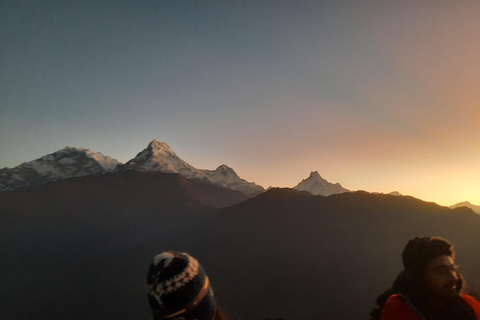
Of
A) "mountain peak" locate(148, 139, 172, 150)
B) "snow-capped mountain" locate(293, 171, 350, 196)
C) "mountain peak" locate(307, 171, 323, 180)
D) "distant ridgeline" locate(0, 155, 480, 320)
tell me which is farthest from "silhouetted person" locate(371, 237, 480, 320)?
"mountain peak" locate(307, 171, 323, 180)

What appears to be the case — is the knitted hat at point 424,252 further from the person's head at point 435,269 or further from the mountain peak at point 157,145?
the mountain peak at point 157,145

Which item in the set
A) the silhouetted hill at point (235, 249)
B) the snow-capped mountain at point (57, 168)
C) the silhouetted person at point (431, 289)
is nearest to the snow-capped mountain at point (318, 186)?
the silhouetted hill at point (235, 249)

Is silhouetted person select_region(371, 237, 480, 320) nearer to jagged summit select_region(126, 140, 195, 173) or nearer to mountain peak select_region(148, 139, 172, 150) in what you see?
jagged summit select_region(126, 140, 195, 173)

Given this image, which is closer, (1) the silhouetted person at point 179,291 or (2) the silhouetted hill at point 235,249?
(1) the silhouetted person at point 179,291

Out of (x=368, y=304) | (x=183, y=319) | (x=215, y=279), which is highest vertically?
(x=183, y=319)

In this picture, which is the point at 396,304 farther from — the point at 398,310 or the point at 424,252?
the point at 424,252

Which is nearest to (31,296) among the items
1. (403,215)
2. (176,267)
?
(176,267)

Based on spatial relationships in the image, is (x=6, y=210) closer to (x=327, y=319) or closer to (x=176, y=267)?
(x=327, y=319)
